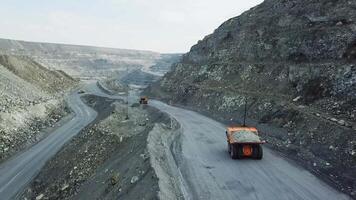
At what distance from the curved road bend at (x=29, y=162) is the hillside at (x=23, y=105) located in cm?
190

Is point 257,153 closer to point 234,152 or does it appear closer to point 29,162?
point 234,152

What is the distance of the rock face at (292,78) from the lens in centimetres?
2783

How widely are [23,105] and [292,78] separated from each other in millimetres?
46898

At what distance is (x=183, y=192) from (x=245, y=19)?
55.0 m

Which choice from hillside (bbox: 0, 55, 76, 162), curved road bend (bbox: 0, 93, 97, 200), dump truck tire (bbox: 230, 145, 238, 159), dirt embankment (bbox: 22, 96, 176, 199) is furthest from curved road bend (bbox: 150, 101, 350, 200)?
hillside (bbox: 0, 55, 76, 162)

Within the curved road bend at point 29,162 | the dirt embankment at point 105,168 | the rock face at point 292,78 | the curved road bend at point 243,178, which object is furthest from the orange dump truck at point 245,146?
the curved road bend at point 29,162

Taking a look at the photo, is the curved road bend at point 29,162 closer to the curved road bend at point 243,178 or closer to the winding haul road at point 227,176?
the winding haul road at point 227,176

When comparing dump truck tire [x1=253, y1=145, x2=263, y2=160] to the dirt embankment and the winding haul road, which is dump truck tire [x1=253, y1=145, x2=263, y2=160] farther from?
the dirt embankment

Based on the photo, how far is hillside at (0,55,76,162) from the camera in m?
53.9

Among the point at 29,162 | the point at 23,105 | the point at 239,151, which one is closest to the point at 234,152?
the point at 239,151

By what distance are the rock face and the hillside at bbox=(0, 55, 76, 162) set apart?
24079mm

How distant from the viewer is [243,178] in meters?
22.1

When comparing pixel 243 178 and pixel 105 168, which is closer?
pixel 243 178

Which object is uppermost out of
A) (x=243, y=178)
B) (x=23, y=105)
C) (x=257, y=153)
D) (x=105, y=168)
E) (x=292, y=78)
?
(x=292, y=78)
